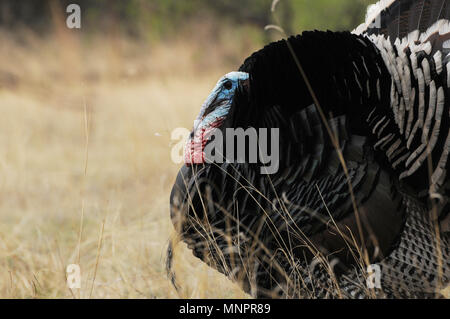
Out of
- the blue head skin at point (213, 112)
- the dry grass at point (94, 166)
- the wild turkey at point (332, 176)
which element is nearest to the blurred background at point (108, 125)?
the dry grass at point (94, 166)

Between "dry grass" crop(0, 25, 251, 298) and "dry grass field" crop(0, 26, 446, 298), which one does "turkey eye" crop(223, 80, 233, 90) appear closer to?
"dry grass" crop(0, 25, 251, 298)

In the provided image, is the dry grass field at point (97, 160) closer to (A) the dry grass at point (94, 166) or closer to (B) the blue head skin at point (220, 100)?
(A) the dry grass at point (94, 166)

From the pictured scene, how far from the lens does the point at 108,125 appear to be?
6773 millimetres

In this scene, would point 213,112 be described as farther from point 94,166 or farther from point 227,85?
point 94,166

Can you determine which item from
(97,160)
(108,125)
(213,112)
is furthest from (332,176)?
(108,125)

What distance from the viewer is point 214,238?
2.21m

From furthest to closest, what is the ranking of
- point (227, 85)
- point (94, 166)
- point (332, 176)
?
1. point (94, 166)
2. point (227, 85)
3. point (332, 176)

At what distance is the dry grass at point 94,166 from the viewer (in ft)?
9.43

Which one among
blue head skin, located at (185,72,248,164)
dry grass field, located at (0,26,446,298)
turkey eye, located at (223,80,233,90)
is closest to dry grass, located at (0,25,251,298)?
dry grass field, located at (0,26,446,298)

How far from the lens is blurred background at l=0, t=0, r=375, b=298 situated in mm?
2951

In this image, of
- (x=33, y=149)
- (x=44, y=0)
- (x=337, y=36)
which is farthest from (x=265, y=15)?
(x=337, y=36)

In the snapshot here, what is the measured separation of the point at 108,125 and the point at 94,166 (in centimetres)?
134

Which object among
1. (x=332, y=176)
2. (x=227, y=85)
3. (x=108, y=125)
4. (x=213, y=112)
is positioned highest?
(x=108, y=125)
